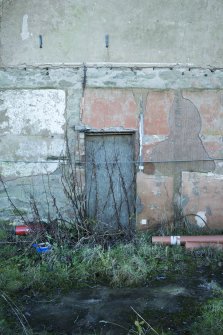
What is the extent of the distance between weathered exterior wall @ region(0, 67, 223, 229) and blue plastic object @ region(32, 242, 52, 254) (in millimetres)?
814

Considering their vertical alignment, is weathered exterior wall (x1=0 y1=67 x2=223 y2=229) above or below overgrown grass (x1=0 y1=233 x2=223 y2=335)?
above

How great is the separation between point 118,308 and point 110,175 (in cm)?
239

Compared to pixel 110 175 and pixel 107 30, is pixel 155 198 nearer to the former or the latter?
pixel 110 175

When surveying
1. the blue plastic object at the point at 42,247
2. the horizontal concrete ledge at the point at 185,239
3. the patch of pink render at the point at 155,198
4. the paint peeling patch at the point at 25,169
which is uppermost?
the paint peeling patch at the point at 25,169

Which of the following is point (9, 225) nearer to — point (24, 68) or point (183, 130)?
point (24, 68)

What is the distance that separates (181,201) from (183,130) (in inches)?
41.5

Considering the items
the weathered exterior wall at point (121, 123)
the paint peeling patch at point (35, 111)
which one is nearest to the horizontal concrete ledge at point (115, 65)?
the weathered exterior wall at point (121, 123)

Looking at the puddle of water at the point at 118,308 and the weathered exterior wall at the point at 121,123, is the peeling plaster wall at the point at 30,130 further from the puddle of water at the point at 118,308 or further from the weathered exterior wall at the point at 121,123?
the puddle of water at the point at 118,308

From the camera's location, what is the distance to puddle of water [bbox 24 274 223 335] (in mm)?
4023

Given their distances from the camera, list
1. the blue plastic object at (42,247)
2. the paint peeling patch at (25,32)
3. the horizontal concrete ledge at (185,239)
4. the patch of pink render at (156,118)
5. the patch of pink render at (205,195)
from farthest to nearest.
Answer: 1. the patch of pink render at (205,195)
2. the patch of pink render at (156,118)
3. the paint peeling patch at (25,32)
4. the horizontal concrete ledge at (185,239)
5. the blue plastic object at (42,247)

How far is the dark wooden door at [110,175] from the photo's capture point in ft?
21.1

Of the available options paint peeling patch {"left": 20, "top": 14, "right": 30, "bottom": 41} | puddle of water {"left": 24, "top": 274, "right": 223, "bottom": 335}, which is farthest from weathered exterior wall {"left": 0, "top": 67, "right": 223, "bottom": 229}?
puddle of water {"left": 24, "top": 274, "right": 223, "bottom": 335}

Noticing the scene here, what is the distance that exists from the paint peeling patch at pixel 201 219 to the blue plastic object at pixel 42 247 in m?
2.28

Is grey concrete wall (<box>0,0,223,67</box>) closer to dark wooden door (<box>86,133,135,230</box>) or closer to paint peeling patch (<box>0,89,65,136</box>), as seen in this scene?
paint peeling patch (<box>0,89,65,136</box>)
